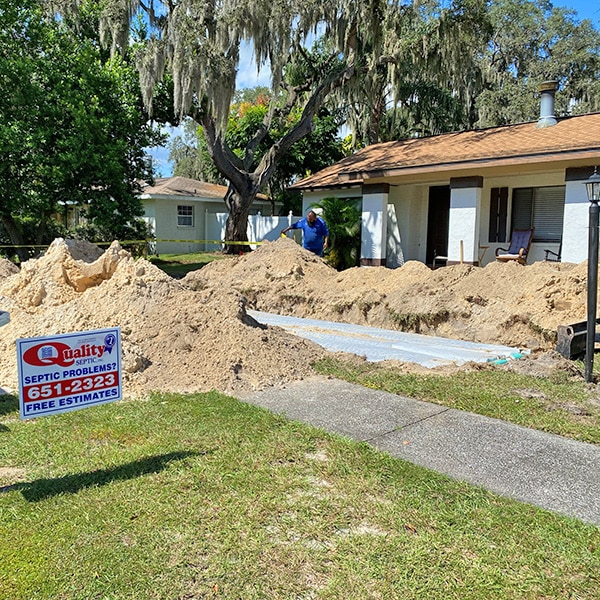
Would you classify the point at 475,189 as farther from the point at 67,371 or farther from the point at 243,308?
the point at 67,371

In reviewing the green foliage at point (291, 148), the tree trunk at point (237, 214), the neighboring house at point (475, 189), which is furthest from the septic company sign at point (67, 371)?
the green foliage at point (291, 148)

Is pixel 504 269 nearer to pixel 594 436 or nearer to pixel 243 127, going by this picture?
pixel 594 436

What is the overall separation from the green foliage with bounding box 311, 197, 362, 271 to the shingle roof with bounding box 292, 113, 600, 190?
72cm

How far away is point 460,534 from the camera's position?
Answer: 3330mm

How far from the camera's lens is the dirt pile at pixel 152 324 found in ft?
21.4

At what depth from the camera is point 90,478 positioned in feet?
13.3

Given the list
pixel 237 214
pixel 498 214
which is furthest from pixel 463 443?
pixel 237 214

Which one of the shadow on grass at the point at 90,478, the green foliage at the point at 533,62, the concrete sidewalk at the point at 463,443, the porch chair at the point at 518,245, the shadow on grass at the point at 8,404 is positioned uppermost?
the green foliage at the point at 533,62

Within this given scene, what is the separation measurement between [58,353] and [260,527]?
5.97 ft

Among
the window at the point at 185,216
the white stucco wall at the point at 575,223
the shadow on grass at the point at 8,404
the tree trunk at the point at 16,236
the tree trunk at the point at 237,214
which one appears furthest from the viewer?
the window at the point at 185,216

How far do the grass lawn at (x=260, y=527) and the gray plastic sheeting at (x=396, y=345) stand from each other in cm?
346

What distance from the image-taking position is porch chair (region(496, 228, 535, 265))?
48.7ft

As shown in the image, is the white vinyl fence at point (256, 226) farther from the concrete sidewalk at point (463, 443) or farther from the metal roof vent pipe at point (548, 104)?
the concrete sidewalk at point (463, 443)

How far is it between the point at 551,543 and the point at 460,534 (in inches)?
19.4
